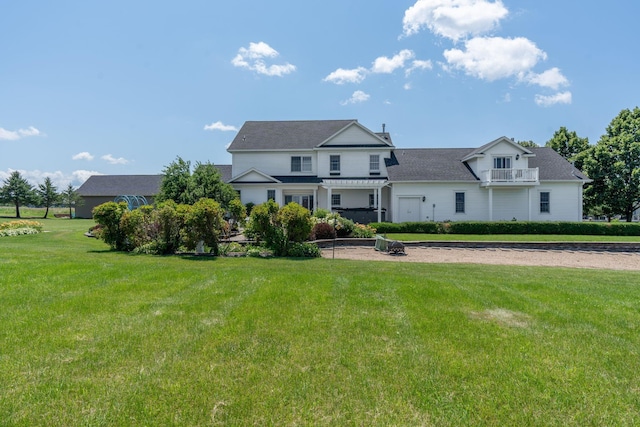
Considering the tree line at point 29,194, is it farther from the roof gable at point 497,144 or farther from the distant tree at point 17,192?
the roof gable at point 497,144

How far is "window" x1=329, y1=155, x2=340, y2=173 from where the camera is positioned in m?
28.0

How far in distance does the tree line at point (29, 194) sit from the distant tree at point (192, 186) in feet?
112

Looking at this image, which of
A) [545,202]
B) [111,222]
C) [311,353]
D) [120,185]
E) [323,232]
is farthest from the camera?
[120,185]

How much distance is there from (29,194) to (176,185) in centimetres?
4089

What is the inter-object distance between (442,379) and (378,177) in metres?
25.1

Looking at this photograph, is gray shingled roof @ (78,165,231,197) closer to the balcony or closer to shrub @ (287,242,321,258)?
shrub @ (287,242,321,258)

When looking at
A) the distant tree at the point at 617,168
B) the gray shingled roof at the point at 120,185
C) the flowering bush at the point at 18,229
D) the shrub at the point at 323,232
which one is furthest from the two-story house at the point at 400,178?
the gray shingled roof at the point at 120,185

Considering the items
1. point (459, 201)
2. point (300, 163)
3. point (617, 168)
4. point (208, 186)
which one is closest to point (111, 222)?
point (208, 186)

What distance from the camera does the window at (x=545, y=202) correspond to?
25422 mm

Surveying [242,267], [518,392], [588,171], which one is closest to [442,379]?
[518,392]

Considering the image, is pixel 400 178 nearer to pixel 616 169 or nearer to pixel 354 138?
pixel 354 138

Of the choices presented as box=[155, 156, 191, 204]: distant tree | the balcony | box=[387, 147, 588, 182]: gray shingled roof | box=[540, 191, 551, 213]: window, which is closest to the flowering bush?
box=[155, 156, 191, 204]: distant tree

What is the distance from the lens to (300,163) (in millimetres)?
28656

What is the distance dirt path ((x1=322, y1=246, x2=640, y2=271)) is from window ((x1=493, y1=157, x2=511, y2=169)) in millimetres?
12197
